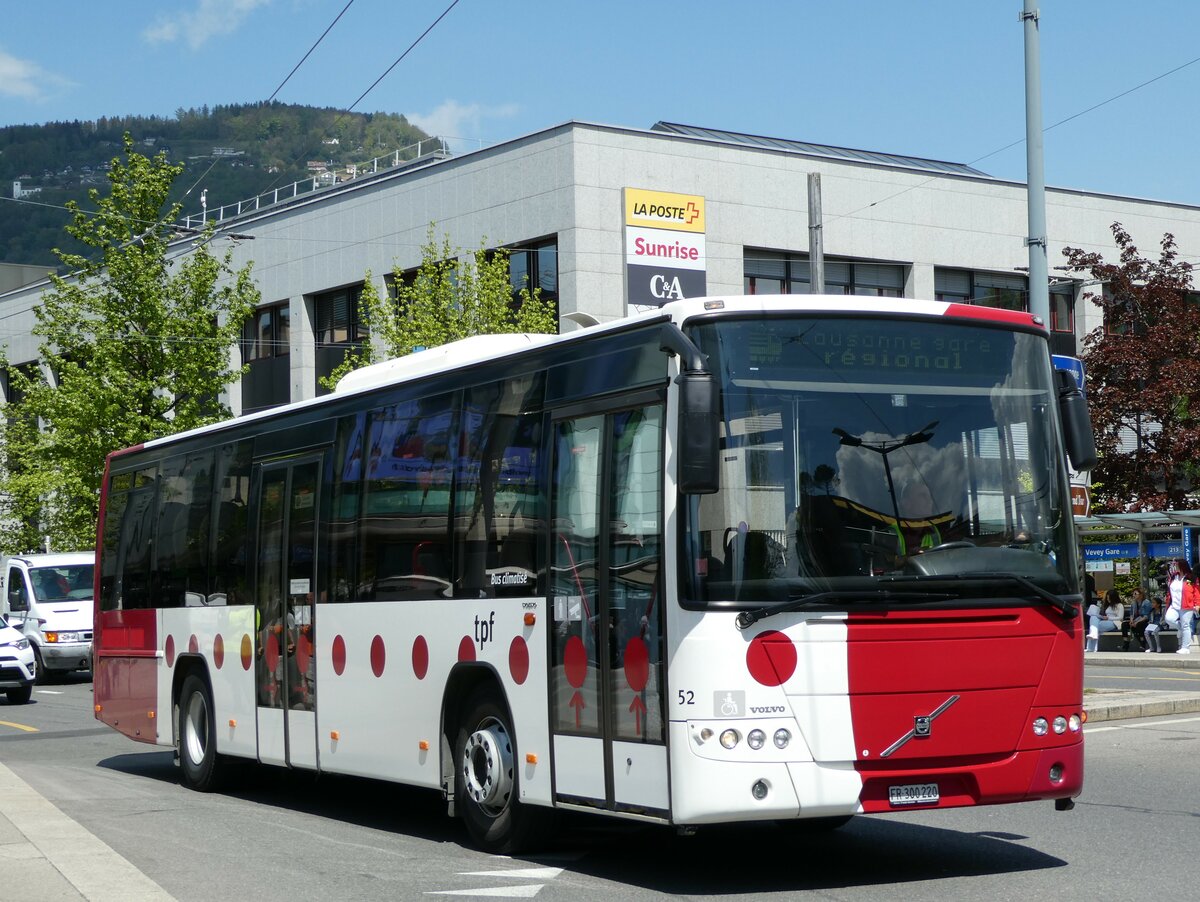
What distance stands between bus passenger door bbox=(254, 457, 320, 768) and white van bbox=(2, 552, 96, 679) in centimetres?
1904

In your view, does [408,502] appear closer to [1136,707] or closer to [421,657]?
[421,657]

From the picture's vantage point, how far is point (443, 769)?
10.8 m

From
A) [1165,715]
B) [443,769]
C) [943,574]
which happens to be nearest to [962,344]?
[943,574]

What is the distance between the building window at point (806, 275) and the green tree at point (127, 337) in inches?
512

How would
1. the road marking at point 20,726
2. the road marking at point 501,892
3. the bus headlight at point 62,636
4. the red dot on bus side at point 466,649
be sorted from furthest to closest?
the bus headlight at point 62,636 → the road marking at point 20,726 → the red dot on bus side at point 466,649 → the road marking at point 501,892

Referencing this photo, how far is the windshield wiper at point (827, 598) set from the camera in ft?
27.6

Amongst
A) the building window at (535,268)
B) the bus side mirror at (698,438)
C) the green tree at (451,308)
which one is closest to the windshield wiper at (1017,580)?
the bus side mirror at (698,438)

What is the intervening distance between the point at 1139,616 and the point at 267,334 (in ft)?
93.5

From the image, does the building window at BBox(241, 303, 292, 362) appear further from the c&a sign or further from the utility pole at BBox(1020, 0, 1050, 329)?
the utility pole at BBox(1020, 0, 1050, 329)

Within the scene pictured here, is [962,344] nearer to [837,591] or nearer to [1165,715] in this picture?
[837,591]

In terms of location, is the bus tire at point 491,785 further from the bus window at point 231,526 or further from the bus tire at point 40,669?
the bus tire at point 40,669

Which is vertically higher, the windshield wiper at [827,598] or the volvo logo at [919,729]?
the windshield wiper at [827,598]

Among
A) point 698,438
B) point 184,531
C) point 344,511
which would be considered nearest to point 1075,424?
point 698,438

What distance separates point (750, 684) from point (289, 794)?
288 inches
